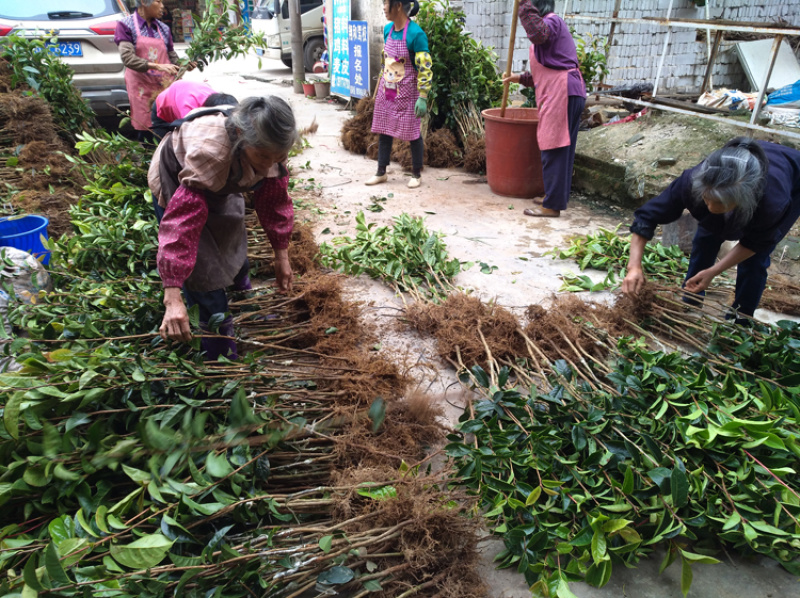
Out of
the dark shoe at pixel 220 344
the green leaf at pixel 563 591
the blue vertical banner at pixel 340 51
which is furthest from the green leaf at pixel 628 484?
the blue vertical banner at pixel 340 51

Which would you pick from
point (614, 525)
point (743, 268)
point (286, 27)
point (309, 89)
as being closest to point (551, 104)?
point (743, 268)

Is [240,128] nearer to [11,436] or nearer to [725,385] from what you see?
[11,436]

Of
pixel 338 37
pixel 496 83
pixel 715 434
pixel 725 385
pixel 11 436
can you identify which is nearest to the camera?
pixel 11 436

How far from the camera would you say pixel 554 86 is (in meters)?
4.35

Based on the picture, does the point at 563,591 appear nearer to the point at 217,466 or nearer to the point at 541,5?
the point at 217,466

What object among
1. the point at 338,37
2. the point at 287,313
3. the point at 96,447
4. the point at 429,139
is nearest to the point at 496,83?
the point at 429,139

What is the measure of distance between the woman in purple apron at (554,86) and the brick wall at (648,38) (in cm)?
406

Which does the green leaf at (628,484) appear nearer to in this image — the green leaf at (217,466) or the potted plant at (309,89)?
the green leaf at (217,466)

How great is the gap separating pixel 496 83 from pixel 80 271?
16.7ft

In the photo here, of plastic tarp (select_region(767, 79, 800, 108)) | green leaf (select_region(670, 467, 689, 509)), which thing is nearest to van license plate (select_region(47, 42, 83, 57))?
green leaf (select_region(670, 467, 689, 509))

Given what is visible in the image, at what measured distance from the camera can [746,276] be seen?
2811 millimetres

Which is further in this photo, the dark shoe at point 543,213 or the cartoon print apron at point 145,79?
the dark shoe at point 543,213

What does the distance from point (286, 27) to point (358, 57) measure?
6898 mm

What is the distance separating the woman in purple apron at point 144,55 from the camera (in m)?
4.36
